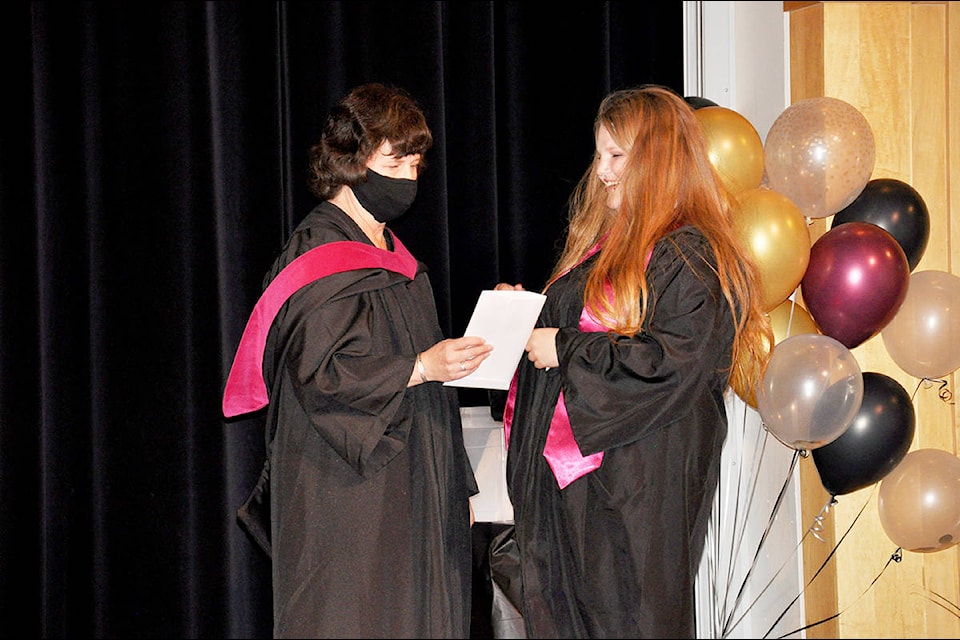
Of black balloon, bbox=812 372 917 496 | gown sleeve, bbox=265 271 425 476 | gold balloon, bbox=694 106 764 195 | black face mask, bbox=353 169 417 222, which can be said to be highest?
gold balloon, bbox=694 106 764 195

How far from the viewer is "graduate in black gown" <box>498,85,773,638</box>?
2.13m

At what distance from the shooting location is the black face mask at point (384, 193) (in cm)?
231

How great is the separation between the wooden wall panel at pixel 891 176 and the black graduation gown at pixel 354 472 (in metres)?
1.47

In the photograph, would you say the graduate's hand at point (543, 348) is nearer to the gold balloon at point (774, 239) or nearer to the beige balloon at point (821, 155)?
the gold balloon at point (774, 239)

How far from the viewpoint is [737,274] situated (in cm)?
219

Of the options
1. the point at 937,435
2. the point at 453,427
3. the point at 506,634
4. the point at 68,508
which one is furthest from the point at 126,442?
the point at 937,435

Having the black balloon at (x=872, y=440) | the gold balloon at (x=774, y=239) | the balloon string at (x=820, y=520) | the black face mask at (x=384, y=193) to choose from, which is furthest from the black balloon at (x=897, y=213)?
the black face mask at (x=384, y=193)

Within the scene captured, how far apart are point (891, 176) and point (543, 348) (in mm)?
1613

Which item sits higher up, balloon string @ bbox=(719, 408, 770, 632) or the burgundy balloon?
the burgundy balloon

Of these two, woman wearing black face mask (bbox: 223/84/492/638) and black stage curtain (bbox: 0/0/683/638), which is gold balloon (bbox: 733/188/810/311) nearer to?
black stage curtain (bbox: 0/0/683/638)

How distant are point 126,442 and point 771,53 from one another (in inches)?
94.3

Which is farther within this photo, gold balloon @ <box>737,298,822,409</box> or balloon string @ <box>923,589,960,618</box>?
balloon string @ <box>923,589,960,618</box>

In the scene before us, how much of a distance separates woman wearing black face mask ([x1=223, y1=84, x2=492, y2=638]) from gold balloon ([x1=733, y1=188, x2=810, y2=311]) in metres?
0.83

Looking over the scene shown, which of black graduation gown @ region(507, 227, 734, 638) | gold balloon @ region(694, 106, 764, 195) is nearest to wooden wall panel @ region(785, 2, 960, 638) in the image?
gold balloon @ region(694, 106, 764, 195)
